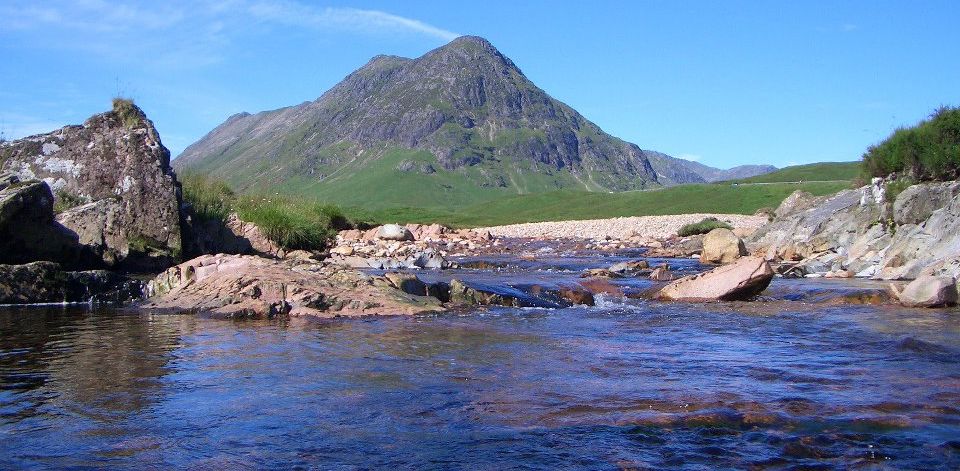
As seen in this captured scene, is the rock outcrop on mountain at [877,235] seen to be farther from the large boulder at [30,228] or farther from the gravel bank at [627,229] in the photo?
the large boulder at [30,228]

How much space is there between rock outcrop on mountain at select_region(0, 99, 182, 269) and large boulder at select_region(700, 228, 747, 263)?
18871 mm

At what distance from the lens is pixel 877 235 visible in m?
24.6

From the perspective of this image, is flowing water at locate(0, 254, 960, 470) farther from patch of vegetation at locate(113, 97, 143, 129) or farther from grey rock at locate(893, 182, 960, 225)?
grey rock at locate(893, 182, 960, 225)

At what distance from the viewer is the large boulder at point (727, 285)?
52.9 feet

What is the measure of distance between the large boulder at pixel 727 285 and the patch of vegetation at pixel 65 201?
1459 centimetres

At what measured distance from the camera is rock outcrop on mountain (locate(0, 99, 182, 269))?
59.5ft

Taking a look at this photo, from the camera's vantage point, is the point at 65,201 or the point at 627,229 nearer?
the point at 65,201

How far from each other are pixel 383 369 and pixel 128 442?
123 inches

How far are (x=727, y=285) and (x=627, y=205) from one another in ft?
274

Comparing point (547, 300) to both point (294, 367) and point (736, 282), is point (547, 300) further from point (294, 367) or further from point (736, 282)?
point (294, 367)

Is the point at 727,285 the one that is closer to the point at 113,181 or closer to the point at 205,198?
the point at 113,181

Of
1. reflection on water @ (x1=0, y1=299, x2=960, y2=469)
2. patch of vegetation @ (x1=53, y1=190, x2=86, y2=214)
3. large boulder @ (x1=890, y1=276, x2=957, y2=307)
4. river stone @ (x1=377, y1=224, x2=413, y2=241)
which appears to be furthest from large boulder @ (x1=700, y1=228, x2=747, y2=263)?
patch of vegetation @ (x1=53, y1=190, x2=86, y2=214)

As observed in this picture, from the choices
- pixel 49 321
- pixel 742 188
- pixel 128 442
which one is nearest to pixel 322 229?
pixel 49 321

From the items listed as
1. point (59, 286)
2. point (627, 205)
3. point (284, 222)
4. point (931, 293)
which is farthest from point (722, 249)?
point (627, 205)
